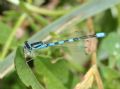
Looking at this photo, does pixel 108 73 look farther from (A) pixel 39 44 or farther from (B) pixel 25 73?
(B) pixel 25 73

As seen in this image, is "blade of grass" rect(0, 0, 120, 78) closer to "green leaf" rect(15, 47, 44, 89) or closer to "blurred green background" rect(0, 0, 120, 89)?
"blurred green background" rect(0, 0, 120, 89)

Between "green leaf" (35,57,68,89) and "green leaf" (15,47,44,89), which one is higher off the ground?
"green leaf" (15,47,44,89)

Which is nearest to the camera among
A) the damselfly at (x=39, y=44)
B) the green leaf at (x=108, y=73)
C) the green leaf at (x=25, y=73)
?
the green leaf at (x=25, y=73)

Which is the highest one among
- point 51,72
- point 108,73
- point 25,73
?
point 25,73

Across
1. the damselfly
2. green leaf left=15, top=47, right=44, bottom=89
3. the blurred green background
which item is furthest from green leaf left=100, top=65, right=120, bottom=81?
green leaf left=15, top=47, right=44, bottom=89

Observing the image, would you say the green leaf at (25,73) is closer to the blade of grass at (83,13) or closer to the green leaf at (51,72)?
the green leaf at (51,72)

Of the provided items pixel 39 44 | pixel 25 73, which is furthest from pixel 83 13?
pixel 25 73

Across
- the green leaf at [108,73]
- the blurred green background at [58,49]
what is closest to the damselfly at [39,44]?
the blurred green background at [58,49]
